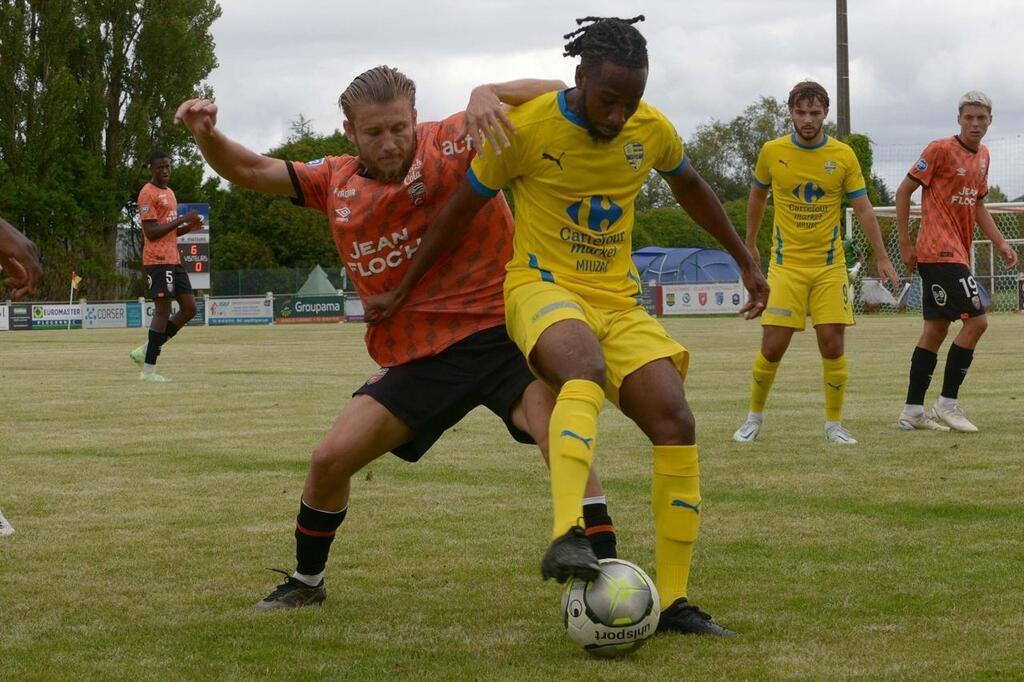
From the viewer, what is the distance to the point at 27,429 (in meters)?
11.3

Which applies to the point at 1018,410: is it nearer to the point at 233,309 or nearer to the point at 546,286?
the point at 546,286

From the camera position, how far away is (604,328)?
4.66 metres

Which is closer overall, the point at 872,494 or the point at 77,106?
the point at 872,494

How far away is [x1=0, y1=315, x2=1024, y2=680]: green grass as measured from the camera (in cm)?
423

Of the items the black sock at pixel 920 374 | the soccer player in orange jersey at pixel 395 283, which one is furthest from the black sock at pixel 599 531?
the black sock at pixel 920 374

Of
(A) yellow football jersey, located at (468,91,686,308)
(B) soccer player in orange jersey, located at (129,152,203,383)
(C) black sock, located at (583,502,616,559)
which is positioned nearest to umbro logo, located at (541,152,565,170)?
(A) yellow football jersey, located at (468,91,686,308)

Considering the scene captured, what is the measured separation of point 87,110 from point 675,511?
173 feet

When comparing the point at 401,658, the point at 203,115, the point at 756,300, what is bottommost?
the point at 401,658

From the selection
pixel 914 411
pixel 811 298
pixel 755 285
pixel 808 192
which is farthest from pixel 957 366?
pixel 755 285

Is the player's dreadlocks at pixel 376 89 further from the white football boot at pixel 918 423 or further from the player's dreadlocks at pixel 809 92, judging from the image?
the white football boot at pixel 918 423

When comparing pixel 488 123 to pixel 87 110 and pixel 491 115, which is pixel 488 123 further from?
pixel 87 110

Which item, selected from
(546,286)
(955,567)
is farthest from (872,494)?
(546,286)

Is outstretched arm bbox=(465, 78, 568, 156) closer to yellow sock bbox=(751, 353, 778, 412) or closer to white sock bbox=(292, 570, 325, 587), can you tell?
white sock bbox=(292, 570, 325, 587)

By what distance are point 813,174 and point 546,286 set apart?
565 centimetres
